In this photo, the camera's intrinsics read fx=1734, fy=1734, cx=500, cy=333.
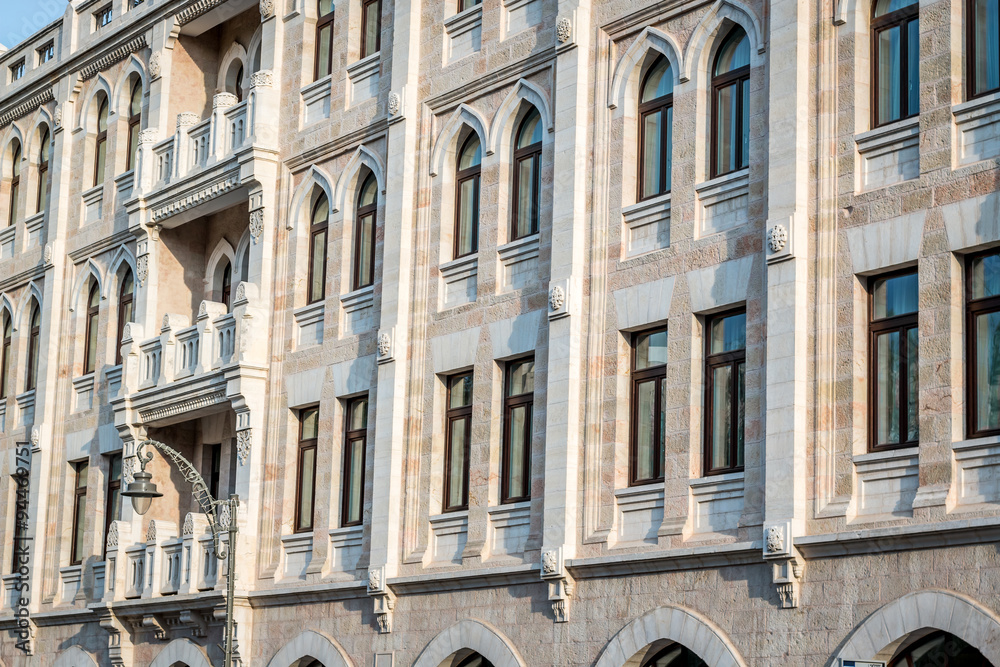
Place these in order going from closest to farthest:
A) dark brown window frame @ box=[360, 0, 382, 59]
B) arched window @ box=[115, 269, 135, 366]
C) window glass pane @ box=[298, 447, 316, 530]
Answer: window glass pane @ box=[298, 447, 316, 530] < dark brown window frame @ box=[360, 0, 382, 59] < arched window @ box=[115, 269, 135, 366]

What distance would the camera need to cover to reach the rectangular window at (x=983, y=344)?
57.8ft

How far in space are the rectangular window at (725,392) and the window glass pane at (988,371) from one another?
10.5ft

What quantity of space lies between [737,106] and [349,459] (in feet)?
29.8

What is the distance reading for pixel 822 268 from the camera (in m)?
19.2

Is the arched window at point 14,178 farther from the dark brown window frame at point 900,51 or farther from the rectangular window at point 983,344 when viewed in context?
the rectangular window at point 983,344

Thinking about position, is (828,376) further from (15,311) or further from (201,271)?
(15,311)

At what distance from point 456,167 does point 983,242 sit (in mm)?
10006

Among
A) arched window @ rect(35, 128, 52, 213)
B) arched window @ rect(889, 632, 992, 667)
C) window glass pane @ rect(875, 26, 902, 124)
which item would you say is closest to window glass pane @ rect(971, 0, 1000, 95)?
window glass pane @ rect(875, 26, 902, 124)

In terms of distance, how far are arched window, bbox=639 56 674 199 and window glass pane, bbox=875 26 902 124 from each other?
11.1 ft

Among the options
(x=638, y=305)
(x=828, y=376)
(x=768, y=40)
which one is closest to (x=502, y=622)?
(x=638, y=305)

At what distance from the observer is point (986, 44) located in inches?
722

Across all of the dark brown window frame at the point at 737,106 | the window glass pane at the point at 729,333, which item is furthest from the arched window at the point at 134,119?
the window glass pane at the point at 729,333

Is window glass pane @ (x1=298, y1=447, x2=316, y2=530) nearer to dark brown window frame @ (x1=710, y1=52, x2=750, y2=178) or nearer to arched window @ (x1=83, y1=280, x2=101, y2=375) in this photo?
arched window @ (x1=83, y1=280, x2=101, y2=375)

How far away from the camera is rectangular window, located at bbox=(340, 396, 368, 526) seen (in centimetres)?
2661
